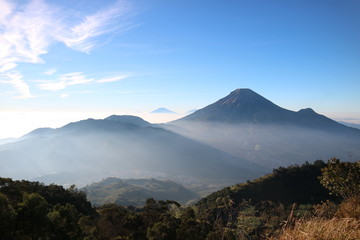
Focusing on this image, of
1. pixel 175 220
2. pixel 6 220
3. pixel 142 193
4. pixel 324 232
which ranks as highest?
pixel 324 232

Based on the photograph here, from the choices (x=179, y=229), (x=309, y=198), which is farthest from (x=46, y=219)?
(x=309, y=198)

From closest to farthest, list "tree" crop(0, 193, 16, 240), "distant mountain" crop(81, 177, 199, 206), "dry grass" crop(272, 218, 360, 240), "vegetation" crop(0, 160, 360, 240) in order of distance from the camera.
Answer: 1. "dry grass" crop(272, 218, 360, 240)
2. "vegetation" crop(0, 160, 360, 240)
3. "tree" crop(0, 193, 16, 240)
4. "distant mountain" crop(81, 177, 199, 206)

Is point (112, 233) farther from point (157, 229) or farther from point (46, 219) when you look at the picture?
point (46, 219)

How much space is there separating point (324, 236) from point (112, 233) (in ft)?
60.3

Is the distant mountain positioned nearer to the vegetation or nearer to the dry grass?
the vegetation

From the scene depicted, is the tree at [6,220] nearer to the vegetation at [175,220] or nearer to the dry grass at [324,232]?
the vegetation at [175,220]

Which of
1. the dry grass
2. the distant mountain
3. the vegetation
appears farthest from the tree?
the distant mountain

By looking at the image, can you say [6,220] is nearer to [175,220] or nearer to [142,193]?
[175,220]

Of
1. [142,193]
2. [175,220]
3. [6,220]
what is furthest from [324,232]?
[142,193]

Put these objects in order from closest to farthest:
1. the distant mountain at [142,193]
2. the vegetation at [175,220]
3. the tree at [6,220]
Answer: the vegetation at [175,220]
the tree at [6,220]
the distant mountain at [142,193]

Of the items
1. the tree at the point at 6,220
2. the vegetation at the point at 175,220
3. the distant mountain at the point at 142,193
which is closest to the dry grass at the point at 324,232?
the vegetation at the point at 175,220

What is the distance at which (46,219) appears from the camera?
11.8 meters

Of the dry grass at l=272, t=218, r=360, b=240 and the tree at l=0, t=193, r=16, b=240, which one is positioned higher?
the dry grass at l=272, t=218, r=360, b=240

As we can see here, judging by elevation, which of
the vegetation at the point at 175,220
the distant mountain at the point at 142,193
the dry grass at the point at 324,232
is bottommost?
the distant mountain at the point at 142,193
